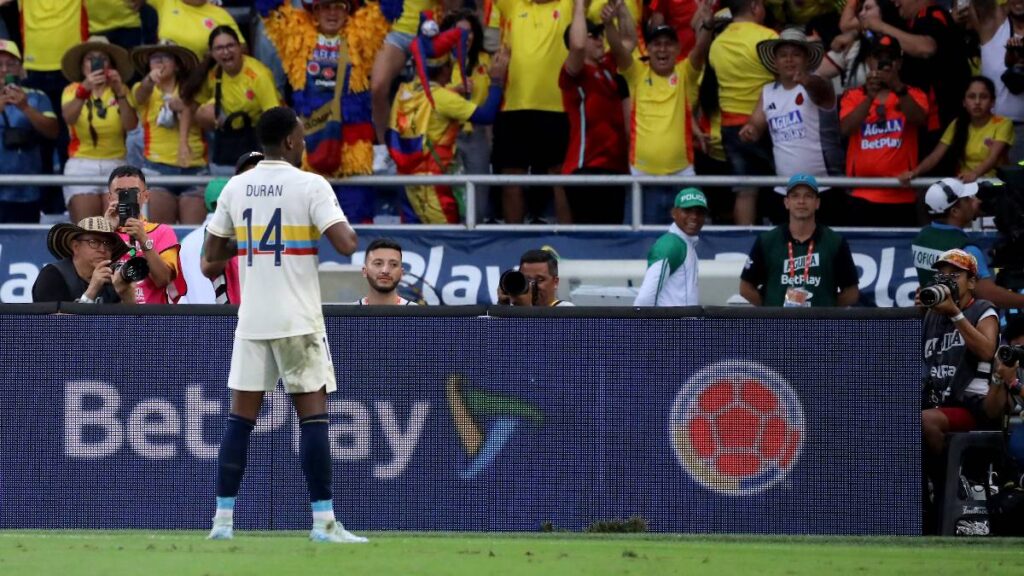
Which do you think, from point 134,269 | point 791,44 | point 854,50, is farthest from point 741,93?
point 134,269

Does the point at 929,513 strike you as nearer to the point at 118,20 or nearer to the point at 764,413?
the point at 764,413

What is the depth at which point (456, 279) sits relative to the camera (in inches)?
529

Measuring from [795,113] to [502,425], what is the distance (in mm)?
5022

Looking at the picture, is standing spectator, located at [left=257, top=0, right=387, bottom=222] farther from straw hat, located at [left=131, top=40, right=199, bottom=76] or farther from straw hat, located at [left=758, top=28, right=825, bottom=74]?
straw hat, located at [left=758, top=28, right=825, bottom=74]

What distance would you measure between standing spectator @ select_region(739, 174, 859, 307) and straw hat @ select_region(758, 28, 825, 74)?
5.81ft

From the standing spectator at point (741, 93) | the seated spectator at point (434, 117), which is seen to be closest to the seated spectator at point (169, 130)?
the seated spectator at point (434, 117)

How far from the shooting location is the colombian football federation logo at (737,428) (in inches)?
368

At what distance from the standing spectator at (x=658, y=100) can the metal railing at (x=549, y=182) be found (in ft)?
0.79

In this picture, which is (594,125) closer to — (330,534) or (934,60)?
(934,60)

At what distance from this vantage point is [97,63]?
14.3 metres

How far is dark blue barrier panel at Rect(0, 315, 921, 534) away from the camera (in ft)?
30.7

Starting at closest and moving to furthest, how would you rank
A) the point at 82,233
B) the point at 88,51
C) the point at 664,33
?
1. the point at 82,233
2. the point at 664,33
3. the point at 88,51

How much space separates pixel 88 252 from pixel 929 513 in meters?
5.27

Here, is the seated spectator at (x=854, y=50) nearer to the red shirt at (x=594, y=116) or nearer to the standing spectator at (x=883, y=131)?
the standing spectator at (x=883, y=131)
